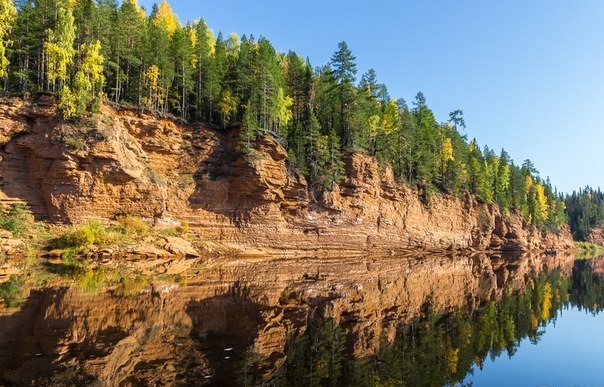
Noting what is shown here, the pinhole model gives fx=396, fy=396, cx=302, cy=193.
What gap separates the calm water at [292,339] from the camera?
9.75 metres

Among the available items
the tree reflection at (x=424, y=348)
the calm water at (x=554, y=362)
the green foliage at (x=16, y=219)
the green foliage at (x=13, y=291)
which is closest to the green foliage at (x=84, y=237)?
the green foliage at (x=16, y=219)

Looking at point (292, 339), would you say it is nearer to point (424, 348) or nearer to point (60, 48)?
point (424, 348)

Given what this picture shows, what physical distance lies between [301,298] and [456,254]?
190 ft

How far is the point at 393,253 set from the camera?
60.8m

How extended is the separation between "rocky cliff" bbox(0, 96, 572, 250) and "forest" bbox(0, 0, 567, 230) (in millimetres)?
2489

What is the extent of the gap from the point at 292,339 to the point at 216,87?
4939 cm

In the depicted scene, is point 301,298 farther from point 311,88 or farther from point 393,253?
point 311,88

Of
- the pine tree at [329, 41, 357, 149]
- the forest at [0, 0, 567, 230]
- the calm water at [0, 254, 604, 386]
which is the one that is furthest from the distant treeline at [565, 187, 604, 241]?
the calm water at [0, 254, 604, 386]

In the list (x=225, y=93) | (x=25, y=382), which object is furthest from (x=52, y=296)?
(x=225, y=93)

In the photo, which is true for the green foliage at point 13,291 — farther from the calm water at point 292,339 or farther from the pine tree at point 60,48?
the pine tree at point 60,48

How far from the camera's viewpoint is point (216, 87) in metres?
56.6

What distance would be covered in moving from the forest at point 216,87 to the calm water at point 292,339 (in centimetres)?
3285

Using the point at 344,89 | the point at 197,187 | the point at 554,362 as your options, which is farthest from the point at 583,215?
the point at 554,362

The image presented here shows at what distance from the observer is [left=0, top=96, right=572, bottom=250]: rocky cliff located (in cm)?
3916
